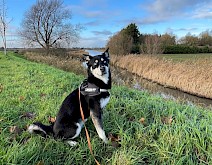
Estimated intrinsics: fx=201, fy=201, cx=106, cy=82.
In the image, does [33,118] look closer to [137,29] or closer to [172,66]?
[172,66]

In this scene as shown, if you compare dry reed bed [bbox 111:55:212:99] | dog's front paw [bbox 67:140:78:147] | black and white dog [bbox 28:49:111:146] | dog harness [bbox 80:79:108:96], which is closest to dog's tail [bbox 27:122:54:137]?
black and white dog [bbox 28:49:111:146]

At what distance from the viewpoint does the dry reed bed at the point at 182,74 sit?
1230cm

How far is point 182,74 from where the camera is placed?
561 inches

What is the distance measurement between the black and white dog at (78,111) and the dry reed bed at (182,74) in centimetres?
1060

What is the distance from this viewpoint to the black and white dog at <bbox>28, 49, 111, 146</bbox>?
2.85 meters

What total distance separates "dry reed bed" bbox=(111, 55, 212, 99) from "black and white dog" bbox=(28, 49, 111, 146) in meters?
10.6

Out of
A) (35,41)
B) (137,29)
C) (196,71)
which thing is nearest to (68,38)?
(35,41)

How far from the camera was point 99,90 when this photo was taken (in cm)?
298

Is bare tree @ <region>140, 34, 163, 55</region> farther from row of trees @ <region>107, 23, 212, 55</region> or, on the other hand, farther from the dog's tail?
the dog's tail

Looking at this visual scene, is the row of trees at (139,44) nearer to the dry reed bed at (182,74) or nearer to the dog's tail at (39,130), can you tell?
the dry reed bed at (182,74)

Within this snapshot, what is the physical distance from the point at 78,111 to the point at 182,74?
1280 centimetres

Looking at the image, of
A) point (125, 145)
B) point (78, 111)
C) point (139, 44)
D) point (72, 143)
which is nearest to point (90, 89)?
point (78, 111)

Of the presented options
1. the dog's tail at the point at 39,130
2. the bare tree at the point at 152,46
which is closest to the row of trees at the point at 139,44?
the bare tree at the point at 152,46

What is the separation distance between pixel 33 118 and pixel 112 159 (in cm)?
198
